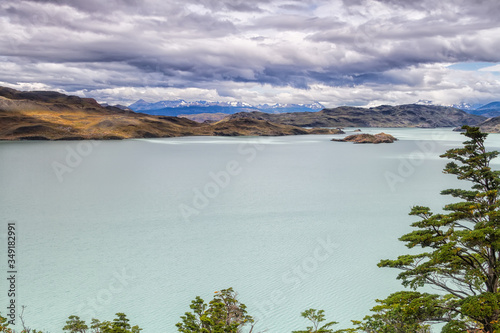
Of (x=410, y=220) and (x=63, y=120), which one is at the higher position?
(x=63, y=120)

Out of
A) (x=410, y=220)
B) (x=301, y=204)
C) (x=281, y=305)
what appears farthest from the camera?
(x=301, y=204)

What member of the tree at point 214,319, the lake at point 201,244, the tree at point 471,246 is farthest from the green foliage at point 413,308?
the lake at point 201,244

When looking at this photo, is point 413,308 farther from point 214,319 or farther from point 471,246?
point 214,319

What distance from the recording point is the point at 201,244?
28578 millimetres

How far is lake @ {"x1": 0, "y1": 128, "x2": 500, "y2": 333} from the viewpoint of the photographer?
19.0 m

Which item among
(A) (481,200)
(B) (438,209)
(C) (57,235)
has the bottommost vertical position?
(C) (57,235)

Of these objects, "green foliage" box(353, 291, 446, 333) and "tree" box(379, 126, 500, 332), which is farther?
"green foliage" box(353, 291, 446, 333)

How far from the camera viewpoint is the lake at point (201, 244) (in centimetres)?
1902

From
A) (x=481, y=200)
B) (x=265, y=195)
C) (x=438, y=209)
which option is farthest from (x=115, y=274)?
(x=438, y=209)

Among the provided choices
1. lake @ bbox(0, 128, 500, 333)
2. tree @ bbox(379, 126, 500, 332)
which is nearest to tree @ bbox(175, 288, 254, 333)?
lake @ bbox(0, 128, 500, 333)

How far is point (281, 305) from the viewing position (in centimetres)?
1903

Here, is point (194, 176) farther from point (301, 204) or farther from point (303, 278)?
point (303, 278)

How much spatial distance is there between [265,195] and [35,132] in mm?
160633

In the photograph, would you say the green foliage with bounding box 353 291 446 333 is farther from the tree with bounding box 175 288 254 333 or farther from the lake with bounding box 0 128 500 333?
the lake with bounding box 0 128 500 333
